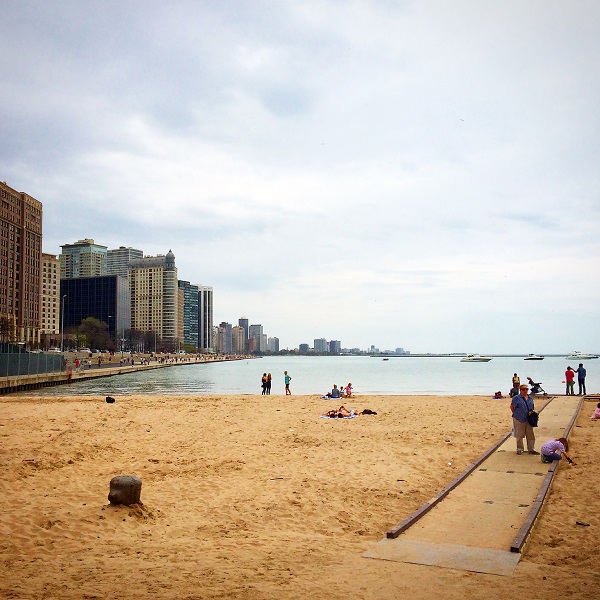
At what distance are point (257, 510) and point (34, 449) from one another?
319 inches

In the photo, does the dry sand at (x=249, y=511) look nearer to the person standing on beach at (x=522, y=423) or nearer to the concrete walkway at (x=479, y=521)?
the concrete walkway at (x=479, y=521)

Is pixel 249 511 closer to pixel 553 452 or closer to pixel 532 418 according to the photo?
pixel 553 452

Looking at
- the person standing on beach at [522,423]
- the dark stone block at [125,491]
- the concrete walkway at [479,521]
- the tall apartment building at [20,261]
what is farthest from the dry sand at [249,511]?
the tall apartment building at [20,261]

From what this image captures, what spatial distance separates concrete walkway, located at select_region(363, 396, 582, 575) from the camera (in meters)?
7.86

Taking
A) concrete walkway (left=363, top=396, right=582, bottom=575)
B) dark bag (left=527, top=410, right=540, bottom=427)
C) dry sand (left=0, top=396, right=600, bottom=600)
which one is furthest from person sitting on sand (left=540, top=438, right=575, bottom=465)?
dark bag (left=527, top=410, right=540, bottom=427)

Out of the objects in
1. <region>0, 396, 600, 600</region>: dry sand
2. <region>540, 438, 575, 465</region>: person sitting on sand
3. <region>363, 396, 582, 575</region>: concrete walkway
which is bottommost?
<region>0, 396, 600, 600</region>: dry sand

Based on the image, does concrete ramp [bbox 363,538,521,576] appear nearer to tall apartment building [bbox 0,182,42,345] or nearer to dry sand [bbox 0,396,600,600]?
dry sand [bbox 0,396,600,600]

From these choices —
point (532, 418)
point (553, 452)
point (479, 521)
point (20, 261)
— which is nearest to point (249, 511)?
point (479, 521)

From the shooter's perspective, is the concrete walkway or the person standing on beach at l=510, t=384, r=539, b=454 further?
the person standing on beach at l=510, t=384, r=539, b=454

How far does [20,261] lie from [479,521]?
171766mm

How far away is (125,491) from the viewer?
1066 cm

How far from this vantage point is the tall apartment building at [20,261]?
15050 cm

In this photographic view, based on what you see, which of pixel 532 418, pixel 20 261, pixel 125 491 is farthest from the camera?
pixel 20 261

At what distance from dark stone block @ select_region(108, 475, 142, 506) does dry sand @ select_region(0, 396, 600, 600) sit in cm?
17
